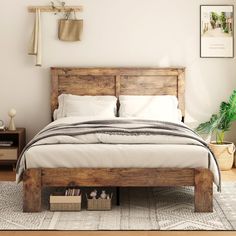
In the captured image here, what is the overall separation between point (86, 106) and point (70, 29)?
101 centimetres

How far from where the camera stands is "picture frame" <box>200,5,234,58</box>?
22.4ft

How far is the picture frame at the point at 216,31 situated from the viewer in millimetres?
6840

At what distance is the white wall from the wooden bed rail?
8.13ft

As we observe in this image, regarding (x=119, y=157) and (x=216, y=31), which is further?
(x=216, y=31)

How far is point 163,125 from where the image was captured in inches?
200

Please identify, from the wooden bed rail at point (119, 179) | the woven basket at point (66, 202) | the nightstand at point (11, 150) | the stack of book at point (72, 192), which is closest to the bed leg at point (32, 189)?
the wooden bed rail at point (119, 179)

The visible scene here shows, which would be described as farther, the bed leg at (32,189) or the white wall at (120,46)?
the white wall at (120,46)

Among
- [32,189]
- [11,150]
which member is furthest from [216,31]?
[32,189]

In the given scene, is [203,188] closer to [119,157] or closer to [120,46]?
[119,157]

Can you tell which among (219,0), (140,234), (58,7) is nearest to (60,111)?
(58,7)

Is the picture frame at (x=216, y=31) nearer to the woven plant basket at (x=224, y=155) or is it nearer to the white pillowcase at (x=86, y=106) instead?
the woven plant basket at (x=224, y=155)

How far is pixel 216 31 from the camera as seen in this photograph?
6.86 m

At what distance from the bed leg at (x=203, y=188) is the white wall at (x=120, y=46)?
2.47m

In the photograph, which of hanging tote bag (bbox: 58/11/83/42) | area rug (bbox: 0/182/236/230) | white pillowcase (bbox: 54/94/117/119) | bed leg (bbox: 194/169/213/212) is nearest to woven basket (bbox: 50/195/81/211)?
area rug (bbox: 0/182/236/230)
